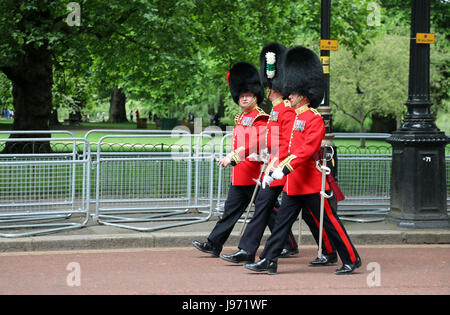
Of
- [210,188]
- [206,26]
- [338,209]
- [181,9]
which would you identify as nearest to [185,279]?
[210,188]

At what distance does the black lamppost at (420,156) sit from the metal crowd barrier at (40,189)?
13.2 ft

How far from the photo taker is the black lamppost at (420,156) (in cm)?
902

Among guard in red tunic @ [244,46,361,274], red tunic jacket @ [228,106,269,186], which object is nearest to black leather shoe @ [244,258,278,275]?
guard in red tunic @ [244,46,361,274]

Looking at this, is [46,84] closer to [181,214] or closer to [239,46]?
[239,46]

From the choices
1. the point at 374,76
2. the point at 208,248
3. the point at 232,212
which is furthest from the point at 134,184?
the point at 374,76

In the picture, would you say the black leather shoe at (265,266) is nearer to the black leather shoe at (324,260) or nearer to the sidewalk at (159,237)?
the black leather shoe at (324,260)

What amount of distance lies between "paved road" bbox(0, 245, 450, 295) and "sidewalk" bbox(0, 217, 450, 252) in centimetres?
17

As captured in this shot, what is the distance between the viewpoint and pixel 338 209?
1023cm

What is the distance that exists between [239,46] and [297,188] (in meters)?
10.8

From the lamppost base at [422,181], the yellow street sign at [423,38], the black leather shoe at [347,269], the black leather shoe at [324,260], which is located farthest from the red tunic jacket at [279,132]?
the yellow street sign at [423,38]

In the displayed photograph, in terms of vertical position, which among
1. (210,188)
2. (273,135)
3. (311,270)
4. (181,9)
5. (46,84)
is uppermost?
(181,9)

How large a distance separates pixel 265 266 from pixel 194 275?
699mm

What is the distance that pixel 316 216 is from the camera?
688 cm

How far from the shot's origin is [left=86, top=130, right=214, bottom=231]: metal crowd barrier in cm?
919
